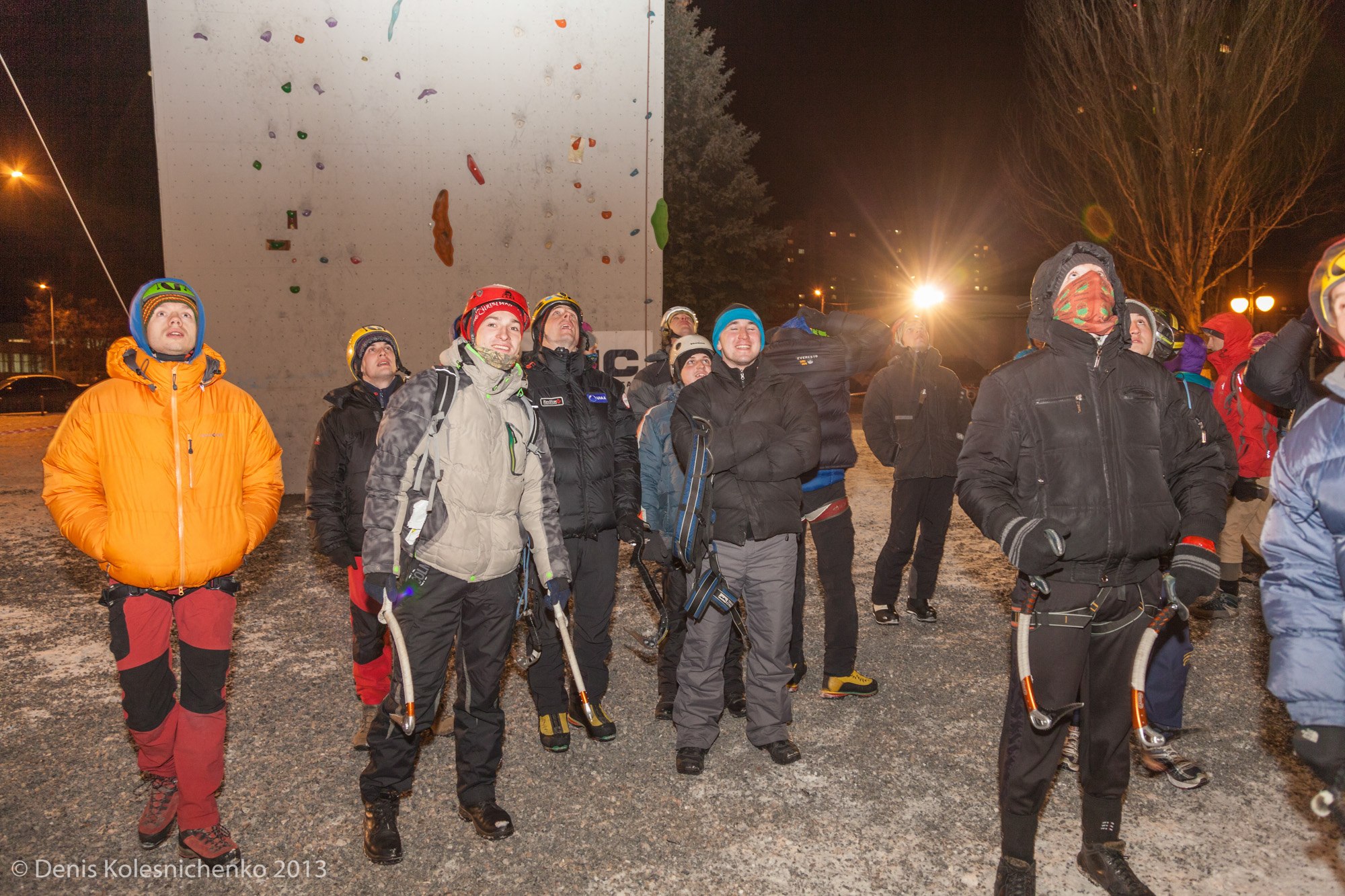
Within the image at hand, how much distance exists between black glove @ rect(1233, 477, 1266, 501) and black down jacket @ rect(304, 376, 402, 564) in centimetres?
550

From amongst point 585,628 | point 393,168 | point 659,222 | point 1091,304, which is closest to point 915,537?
point 585,628

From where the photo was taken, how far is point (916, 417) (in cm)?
592

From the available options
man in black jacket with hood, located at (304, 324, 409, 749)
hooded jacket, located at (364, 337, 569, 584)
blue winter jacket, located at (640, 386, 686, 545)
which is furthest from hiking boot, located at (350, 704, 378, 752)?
blue winter jacket, located at (640, 386, 686, 545)

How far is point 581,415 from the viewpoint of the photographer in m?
4.37

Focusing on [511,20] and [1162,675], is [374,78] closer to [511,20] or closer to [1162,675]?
[511,20]

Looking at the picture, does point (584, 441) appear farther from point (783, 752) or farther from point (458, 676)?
point (783, 752)

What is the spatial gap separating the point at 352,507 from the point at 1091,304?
3556 millimetres

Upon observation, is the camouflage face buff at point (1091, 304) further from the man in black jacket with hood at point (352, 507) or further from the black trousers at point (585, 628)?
the man in black jacket with hood at point (352, 507)

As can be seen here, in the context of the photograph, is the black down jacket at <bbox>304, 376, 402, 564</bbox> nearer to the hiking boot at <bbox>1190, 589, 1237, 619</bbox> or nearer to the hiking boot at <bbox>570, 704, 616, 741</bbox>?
the hiking boot at <bbox>570, 704, 616, 741</bbox>

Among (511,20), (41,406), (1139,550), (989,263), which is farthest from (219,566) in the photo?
(989,263)

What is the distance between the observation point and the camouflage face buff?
2.95 metres

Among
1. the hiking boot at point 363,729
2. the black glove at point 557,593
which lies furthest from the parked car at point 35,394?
the black glove at point 557,593

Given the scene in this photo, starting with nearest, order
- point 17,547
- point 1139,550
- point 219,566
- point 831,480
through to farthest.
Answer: point 1139,550
point 219,566
point 831,480
point 17,547

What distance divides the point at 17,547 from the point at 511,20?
774cm
